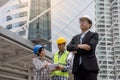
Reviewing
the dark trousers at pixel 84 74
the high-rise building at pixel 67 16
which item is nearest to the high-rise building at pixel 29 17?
the high-rise building at pixel 67 16

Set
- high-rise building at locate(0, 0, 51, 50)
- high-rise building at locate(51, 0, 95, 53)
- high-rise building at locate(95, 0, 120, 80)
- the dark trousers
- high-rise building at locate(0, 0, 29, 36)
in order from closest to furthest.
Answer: the dark trousers
high-rise building at locate(95, 0, 120, 80)
high-rise building at locate(51, 0, 95, 53)
high-rise building at locate(0, 0, 51, 50)
high-rise building at locate(0, 0, 29, 36)

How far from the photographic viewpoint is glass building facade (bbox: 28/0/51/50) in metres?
47.1

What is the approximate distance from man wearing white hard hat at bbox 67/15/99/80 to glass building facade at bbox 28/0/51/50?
42.6 meters

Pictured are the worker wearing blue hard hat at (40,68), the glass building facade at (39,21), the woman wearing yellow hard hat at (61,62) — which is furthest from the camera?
the glass building facade at (39,21)

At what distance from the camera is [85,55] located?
385cm

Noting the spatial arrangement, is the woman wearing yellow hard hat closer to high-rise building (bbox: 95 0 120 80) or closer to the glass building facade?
high-rise building (bbox: 95 0 120 80)

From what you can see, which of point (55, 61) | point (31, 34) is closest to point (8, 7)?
point (31, 34)

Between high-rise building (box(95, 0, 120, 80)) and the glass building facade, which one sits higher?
the glass building facade

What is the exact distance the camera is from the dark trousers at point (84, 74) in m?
3.79

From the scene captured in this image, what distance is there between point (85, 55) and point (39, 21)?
45678 mm

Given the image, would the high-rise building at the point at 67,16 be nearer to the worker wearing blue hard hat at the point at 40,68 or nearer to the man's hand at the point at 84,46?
the worker wearing blue hard hat at the point at 40,68

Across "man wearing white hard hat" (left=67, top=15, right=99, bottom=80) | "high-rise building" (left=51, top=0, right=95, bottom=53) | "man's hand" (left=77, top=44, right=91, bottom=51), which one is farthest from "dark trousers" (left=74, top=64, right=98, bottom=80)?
"high-rise building" (left=51, top=0, right=95, bottom=53)

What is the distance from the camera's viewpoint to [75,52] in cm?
389

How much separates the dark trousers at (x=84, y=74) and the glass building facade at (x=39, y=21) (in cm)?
4275
